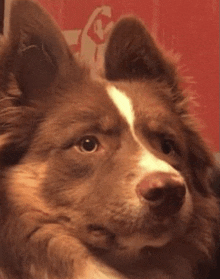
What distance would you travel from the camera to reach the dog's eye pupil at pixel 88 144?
1.32 m

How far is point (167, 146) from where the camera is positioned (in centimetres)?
144

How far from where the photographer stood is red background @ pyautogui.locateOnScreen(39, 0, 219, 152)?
167 cm

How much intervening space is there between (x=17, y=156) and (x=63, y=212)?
0.71 feet

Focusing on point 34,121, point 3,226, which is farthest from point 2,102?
point 3,226

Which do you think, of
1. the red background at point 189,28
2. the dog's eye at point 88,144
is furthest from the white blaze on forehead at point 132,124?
the red background at point 189,28

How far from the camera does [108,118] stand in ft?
4.36

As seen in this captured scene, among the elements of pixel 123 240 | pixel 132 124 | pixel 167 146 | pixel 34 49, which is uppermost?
pixel 34 49

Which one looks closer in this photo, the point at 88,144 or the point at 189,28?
the point at 88,144

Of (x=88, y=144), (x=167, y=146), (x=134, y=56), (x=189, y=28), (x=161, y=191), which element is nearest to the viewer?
(x=161, y=191)

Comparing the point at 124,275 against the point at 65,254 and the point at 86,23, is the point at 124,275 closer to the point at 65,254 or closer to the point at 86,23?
the point at 65,254

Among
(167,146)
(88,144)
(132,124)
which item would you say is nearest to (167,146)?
(167,146)

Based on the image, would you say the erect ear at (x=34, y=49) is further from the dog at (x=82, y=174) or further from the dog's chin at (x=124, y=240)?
the dog's chin at (x=124, y=240)

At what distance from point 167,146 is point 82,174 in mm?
306

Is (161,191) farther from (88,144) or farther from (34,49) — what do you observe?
(34,49)
